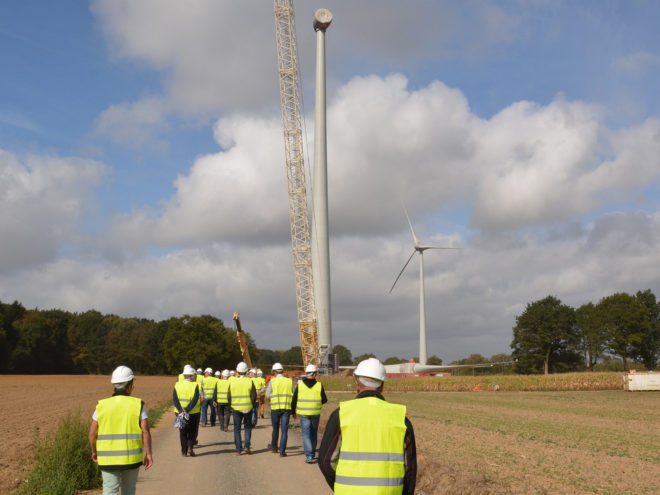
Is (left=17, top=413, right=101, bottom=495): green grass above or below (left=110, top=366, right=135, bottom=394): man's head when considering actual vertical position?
below

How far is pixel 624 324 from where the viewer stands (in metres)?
107

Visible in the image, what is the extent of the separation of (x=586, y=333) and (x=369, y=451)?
390 feet

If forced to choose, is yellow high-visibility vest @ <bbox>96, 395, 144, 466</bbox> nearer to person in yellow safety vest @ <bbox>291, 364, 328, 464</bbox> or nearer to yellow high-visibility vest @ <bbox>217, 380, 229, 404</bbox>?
person in yellow safety vest @ <bbox>291, 364, 328, 464</bbox>

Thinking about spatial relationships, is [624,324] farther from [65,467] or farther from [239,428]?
[65,467]

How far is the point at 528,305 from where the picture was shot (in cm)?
11888

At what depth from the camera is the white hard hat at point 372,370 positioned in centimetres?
615

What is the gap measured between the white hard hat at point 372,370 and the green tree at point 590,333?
4432 inches

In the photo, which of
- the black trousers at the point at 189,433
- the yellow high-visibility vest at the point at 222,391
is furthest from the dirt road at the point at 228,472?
the yellow high-visibility vest at the point at 222,391

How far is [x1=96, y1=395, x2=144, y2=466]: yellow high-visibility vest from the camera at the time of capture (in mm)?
8531

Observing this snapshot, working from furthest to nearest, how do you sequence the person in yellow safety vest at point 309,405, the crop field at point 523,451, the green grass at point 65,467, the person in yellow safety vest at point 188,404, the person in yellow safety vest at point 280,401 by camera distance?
the person in yellow safety vest at point 280,401, the person in yellow safety vest at point 188,404, the person in yellow safety vest at point 309,405, the crop field at point 523,451, the green grass at point 65,467

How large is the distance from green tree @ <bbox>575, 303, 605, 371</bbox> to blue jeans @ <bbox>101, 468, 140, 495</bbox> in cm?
11146

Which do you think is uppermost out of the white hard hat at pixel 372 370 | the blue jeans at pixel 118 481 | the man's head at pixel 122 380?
the white hard hat at pixel 372 370

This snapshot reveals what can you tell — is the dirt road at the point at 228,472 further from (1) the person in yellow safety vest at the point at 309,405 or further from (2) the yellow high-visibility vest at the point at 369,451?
(2) the yellow high-visibility vest at the point at 369,451

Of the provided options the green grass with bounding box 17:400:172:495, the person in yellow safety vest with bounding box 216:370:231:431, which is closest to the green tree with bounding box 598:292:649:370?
the person in yellow safety vest with bounding box 216:370:231:431
